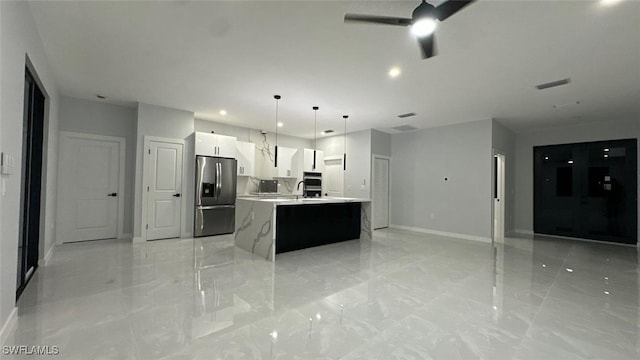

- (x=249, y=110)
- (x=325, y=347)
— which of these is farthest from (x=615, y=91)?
(x=249, y=110)

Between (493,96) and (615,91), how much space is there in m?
1.72

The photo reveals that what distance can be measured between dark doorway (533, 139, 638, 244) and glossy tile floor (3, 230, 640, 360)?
215cm

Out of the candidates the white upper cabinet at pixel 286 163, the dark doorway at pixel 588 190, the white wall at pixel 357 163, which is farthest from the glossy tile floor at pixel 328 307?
the white upper cabinet at pixel 286 163

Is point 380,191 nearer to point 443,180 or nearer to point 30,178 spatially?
point 443,180

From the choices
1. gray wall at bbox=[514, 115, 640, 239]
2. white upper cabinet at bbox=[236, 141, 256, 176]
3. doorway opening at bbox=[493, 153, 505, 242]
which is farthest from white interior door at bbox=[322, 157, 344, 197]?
gray wall at bbox=[514, 115, 640, 239]

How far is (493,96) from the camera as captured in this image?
4496 millimetres

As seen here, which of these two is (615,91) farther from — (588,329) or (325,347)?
(325,347)

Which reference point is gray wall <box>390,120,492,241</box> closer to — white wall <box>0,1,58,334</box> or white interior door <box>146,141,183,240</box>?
white interior door <box>146,141,183,240</box>

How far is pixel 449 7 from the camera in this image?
6.47ft

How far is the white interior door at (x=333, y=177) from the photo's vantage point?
7.78 m

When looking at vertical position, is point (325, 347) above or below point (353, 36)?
below

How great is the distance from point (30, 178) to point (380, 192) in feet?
22.1

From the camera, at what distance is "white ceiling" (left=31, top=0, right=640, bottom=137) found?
2.42 metres

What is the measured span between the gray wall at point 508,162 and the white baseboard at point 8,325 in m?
7.65
